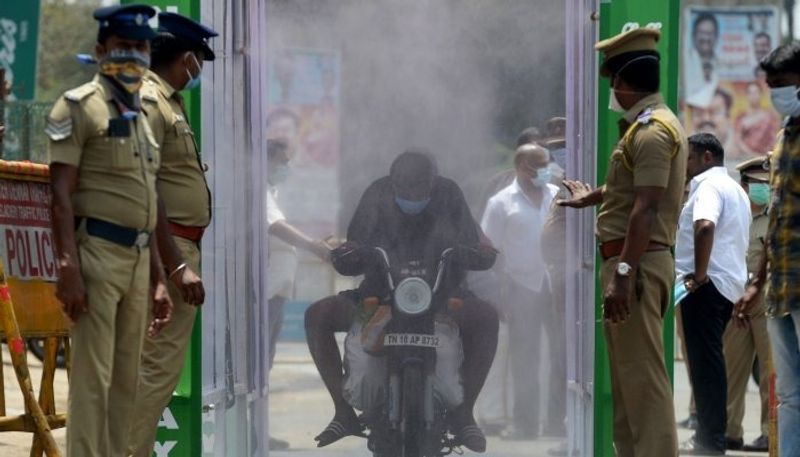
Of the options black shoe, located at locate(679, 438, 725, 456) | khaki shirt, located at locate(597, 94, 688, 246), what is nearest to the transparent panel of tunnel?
khaki shirt, located at locate(597, 94, 688, 246)

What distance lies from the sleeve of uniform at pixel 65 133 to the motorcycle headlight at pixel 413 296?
7.03 ft

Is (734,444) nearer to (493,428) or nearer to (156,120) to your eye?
(493,428)

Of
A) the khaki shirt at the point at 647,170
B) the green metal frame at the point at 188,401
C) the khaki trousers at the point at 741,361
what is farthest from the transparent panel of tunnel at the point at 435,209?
the khaki trousers at the point at 741,361

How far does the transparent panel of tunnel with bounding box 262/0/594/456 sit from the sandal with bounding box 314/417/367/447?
0.02 m

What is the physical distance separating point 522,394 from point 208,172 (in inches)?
67.7

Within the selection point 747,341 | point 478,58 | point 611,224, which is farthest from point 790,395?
point 747,341

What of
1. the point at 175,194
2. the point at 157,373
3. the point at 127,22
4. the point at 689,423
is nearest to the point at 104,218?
the point at 127,22

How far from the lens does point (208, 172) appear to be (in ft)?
21.3

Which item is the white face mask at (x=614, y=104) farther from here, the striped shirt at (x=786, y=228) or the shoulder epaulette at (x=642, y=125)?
the striped shirt at (x=786, y=228)

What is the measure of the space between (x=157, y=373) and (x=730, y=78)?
17.9 meters

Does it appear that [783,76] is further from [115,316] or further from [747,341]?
[747,341]

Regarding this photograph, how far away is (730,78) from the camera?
22.5m

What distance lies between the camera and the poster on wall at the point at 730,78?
2181 centimetres

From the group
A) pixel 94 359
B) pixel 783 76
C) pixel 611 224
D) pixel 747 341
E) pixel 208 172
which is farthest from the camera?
pixel 747 341
